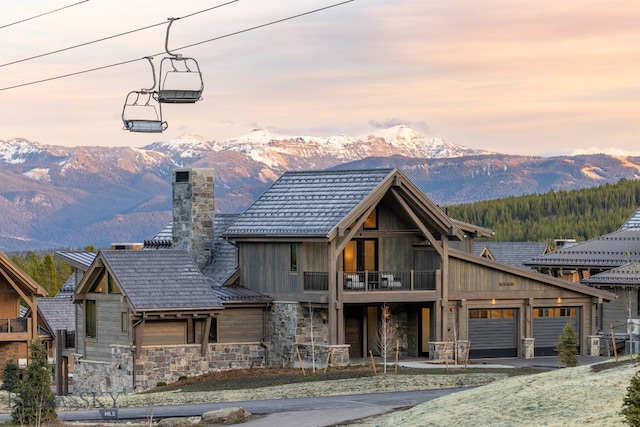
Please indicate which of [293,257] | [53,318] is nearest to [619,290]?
[293,257]

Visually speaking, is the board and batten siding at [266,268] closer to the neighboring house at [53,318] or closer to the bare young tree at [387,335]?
the bare young tree at [387,335]

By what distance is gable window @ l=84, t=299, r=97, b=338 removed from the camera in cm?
5603

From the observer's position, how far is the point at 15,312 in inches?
2645

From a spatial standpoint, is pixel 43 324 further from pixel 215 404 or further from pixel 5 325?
pixel 215 404

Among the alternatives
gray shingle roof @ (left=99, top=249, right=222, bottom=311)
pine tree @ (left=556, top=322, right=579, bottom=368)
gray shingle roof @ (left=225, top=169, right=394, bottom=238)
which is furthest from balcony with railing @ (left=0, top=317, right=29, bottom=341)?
pine tree @ (left=556, top=322, right=579, bottom=368)

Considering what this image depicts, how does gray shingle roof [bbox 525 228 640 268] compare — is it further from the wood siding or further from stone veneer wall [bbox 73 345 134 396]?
stone veneer wall [bbox 73 345 134 396]

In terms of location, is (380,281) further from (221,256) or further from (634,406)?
(634,406)

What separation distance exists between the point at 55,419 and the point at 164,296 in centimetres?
1445

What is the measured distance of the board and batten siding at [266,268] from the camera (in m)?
56.0

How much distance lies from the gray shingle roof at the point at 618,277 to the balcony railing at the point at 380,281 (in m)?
9.54

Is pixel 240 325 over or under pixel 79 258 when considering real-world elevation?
under

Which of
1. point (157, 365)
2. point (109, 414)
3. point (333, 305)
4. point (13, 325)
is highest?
point (333, 305)

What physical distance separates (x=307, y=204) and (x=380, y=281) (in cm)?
416

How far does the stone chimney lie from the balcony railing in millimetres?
6918
